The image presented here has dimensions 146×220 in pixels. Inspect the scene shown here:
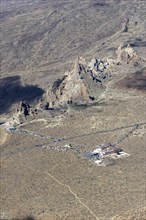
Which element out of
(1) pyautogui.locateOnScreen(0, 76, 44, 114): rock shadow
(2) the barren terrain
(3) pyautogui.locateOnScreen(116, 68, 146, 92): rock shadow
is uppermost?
(3) pyautogui.locateOnScreen(116, 68, 146, 92): rock shadow

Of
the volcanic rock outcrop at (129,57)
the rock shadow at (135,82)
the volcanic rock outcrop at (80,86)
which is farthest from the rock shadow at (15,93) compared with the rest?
the rock shadow at (135,82)

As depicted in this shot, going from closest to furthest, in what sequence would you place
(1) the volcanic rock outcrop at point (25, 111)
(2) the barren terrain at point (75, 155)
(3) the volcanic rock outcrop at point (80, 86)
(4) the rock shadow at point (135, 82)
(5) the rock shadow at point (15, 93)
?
(2) the barren terrain at point (75, 155)
(1) the volcanic rock outcrop at point (25, 111)
(3) the volcanic rock outcrop at point (80, 86)
(4) the rock shadow at point (135, 82)
(5) the rock shadow at point (15, 93)

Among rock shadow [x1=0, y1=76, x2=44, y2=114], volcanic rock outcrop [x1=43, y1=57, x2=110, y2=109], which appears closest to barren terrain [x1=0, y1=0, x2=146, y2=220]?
rock shadow [x1=0, y1=76, x2=44, y2=114]

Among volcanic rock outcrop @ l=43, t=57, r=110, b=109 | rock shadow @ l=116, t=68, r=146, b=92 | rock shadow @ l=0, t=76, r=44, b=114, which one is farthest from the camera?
rock shadow @ l=0, t=76, r=44, b=114

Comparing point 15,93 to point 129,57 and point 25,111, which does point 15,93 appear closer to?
point 129,57

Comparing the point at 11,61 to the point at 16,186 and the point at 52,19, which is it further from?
the point at 16,186

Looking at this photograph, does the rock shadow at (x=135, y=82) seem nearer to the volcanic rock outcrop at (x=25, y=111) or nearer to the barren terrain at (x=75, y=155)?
the barren terrain at (x=75, y=155)

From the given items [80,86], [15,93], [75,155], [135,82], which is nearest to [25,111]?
[80,86]

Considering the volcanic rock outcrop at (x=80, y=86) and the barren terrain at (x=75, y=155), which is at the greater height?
the volcanic rock outcrop at (x=80, y=86)

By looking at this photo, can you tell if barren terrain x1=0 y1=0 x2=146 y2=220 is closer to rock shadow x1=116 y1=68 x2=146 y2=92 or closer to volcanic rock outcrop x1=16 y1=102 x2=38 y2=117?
rock shadow x1=116 y1=68 x2=146 y2=92
